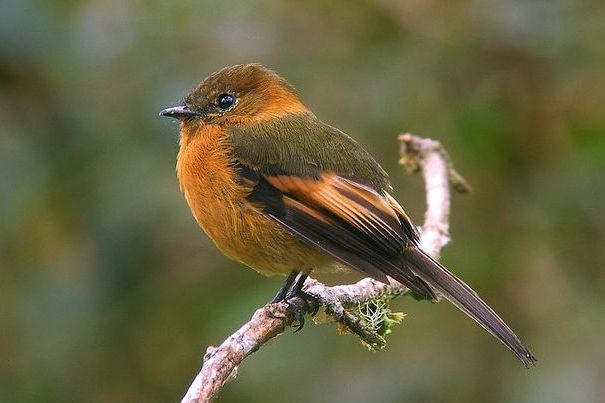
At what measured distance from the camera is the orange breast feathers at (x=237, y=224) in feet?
13.7

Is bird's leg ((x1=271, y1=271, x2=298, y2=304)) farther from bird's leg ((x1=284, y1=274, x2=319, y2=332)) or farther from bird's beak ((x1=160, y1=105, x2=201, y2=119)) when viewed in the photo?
bird's beak ((x1=160, y1=105, x2=201, y2=119))

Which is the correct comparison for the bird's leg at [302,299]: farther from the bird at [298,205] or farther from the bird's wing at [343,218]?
the bird's wing at [343,218]

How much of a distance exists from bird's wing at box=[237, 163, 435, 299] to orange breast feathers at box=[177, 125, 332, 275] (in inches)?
1.9

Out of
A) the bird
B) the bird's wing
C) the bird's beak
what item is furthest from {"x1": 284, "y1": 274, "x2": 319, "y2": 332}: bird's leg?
the bird's beak

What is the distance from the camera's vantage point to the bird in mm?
3941

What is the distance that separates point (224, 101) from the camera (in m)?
4.89

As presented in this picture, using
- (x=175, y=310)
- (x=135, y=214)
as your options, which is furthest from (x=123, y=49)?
(x=175, y=310)

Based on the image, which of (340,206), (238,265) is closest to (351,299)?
(340,206)

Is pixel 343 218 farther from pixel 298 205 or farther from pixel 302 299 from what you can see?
pixel 302 299

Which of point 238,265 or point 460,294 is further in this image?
point 238,265

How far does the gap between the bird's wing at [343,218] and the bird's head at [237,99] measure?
553 mm

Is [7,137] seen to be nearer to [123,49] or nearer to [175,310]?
[123,49]

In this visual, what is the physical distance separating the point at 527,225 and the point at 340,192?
3.67 feet

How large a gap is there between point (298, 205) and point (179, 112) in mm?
913
